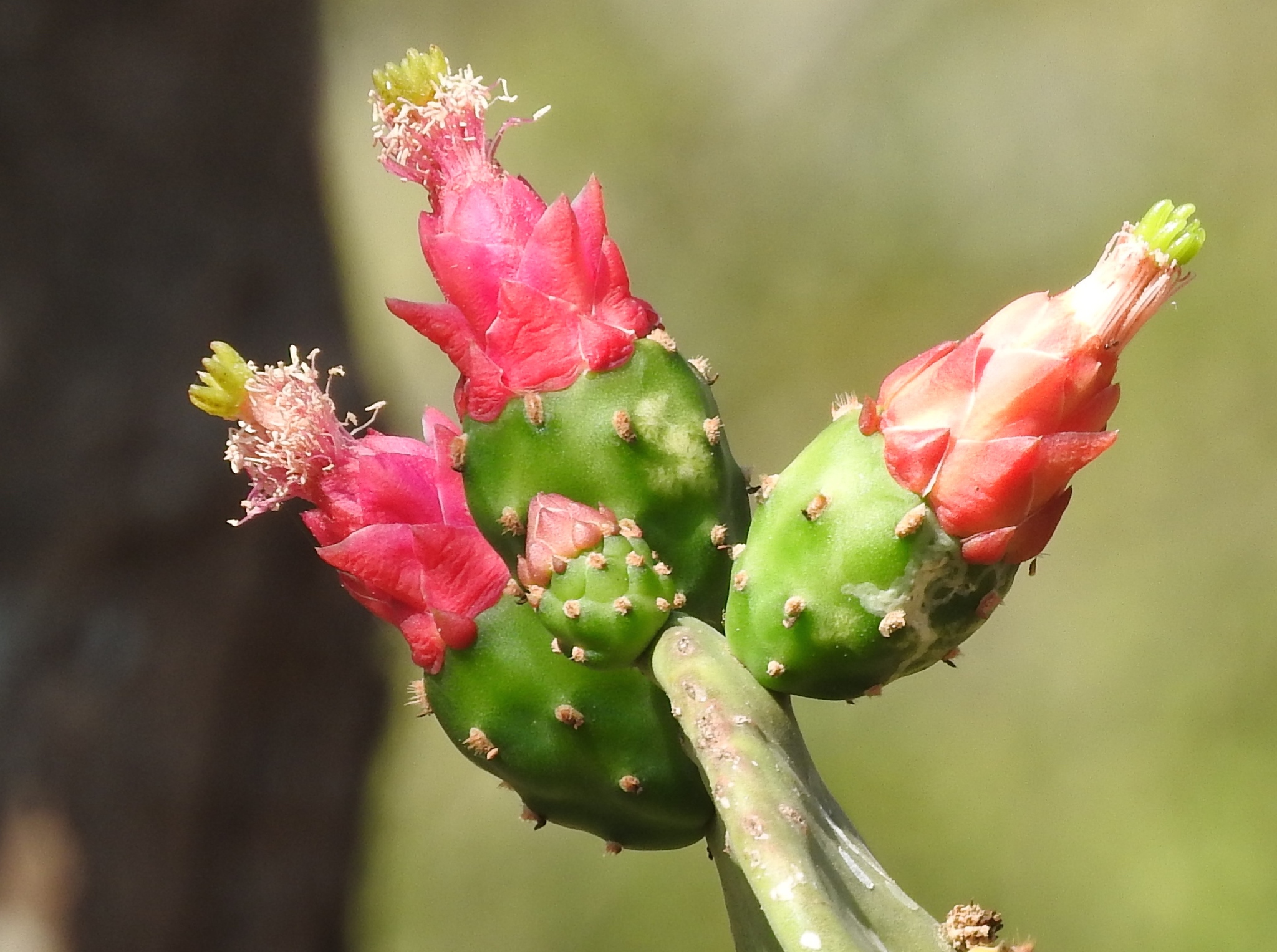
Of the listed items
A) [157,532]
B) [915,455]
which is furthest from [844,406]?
[157,532]

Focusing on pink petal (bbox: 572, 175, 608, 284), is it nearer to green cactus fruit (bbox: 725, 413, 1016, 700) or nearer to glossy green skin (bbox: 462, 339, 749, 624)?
glossy green skin (bbox: 462, 339, 749, 624)

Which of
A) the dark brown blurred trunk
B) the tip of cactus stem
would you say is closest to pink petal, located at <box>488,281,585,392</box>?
the tip of cactus stem

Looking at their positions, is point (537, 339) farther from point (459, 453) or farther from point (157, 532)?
point (157, 532)

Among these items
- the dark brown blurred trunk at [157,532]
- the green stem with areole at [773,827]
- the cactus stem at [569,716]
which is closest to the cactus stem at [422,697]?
the cactus stem at [569,716]

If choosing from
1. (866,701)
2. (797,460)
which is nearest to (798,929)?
(797,460)

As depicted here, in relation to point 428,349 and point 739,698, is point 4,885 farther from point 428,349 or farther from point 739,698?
point 739,698

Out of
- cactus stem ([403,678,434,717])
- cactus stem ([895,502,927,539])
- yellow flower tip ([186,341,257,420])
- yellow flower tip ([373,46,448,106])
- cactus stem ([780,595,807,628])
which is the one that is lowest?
cactus stem ([780,595,807,628])
